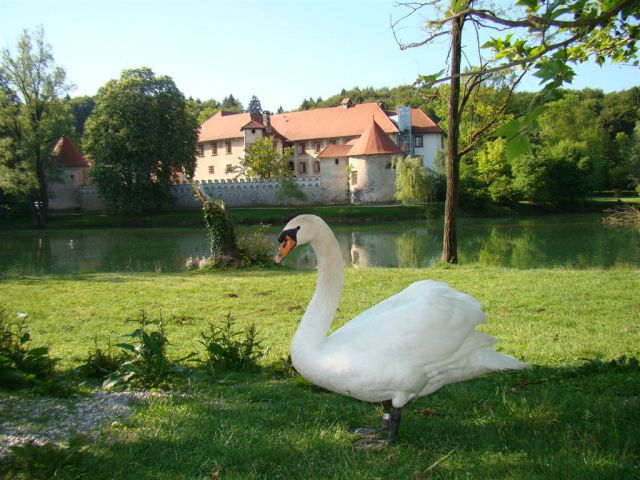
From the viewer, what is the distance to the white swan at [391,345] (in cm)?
331

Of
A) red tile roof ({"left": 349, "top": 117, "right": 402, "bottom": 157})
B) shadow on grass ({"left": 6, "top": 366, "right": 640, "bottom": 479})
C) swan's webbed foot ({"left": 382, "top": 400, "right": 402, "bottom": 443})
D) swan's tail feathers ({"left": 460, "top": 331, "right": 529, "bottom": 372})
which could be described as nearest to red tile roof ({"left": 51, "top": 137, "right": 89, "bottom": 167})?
red tile roof ({"left": 349, "top": 117, "right": 402, "bottom": 157})

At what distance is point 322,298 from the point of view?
3.79m

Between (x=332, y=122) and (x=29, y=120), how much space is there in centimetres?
3671

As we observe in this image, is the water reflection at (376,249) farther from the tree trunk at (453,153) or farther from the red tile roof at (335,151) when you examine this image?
the red tile roof at (335,151)

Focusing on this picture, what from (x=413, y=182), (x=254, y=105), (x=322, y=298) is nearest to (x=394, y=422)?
(x=322, y=298)

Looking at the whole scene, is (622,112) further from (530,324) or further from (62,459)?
(62,459)

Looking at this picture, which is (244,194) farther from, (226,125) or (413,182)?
(413,182)

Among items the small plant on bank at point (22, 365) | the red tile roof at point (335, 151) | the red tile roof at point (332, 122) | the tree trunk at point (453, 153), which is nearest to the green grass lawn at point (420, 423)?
the small plant on bank at point (22, 365)

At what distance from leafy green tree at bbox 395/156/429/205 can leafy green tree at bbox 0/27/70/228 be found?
2968cm

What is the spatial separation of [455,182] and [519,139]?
12419 millimetres

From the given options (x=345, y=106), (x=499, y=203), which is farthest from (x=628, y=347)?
(x=345, y=106)

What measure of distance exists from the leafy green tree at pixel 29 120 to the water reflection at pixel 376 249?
21.2ft

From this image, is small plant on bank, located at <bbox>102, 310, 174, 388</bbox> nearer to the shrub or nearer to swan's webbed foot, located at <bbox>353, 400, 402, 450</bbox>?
swan's webbed foot, located at <bbox>353, 400, 402, 450</bbox>

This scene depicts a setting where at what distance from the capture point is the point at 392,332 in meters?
3.37
